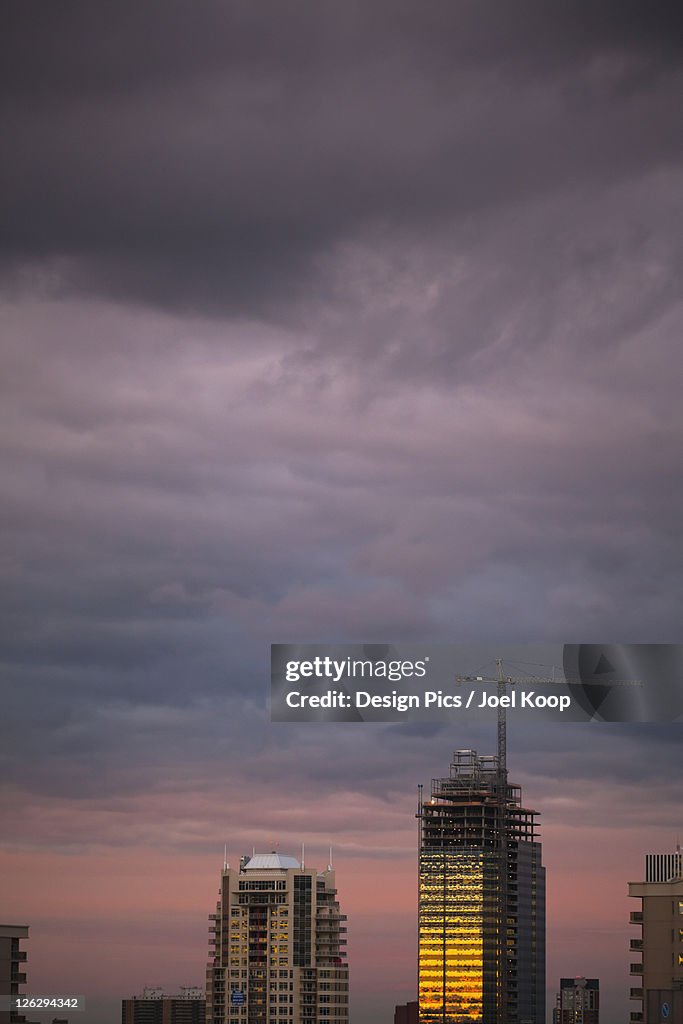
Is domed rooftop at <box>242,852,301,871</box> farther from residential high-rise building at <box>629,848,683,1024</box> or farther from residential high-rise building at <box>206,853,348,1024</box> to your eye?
residential high-rise building at <box>629,848,683,1024</box>

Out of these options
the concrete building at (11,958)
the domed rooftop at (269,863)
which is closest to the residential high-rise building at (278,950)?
the domed rooftop at (269,863)

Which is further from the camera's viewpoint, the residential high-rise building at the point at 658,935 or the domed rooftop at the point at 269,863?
the domed rooftop at the point at 269,863

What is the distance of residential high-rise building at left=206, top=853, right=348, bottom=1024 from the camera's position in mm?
166000

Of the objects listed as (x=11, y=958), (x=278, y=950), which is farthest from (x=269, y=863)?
(x=11, y=958)

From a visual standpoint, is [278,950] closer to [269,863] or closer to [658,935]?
[269,863]

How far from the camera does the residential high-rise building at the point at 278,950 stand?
166 m

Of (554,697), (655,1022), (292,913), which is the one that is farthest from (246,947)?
(554,697)

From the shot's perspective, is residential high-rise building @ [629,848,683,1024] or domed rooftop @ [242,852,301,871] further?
domed rooftop @ [242,852,301,871]

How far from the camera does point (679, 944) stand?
120 m

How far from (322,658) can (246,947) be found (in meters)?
138

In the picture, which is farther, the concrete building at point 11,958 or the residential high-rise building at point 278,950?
the residential high-rise building at point 278,950

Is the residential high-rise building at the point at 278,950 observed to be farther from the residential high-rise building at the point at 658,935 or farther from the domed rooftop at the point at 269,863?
the residential high-rise building at the point at 658,935

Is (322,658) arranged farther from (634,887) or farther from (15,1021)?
(634,887)

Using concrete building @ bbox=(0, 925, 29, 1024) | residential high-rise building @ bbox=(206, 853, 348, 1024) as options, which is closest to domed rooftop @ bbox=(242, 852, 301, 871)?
residential high-rise building @ bbox=(206, 853, 348, 1024)
